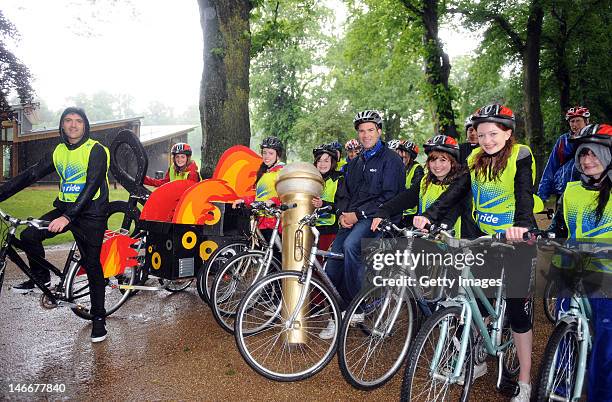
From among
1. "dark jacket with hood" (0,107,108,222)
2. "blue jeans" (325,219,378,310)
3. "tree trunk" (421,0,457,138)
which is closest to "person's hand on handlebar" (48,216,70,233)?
"dark jacket with hood" (0,107,108,222)

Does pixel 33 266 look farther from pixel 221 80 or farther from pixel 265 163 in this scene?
pixel 221 80

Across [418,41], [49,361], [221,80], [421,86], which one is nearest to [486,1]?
[418,41]

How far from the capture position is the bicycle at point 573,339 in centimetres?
282

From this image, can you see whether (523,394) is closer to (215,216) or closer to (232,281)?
(232,281)

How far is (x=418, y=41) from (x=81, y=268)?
562 inches

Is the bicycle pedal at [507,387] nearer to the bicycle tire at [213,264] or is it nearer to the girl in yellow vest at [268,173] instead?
the bicycle tire at [213,264]

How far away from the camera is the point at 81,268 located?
4.92 m

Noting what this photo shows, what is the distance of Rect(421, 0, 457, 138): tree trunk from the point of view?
44.5 feet

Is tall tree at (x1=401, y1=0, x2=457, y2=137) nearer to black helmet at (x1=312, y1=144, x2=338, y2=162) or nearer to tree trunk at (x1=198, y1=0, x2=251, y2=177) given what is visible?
tree trunk at (x1=198, y1=0, x2=251, y2=177)

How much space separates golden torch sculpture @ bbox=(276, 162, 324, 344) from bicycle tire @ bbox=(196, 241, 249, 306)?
3.73ft

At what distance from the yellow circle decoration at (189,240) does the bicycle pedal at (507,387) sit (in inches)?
137

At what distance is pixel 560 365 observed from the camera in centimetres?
285

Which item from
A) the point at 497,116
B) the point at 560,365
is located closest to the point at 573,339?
the point at 560,365

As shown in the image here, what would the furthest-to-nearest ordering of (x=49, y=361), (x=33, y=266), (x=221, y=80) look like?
1. (x=221, y=80)
2. (x=33, y=266)
3. (x=49, y=361)
